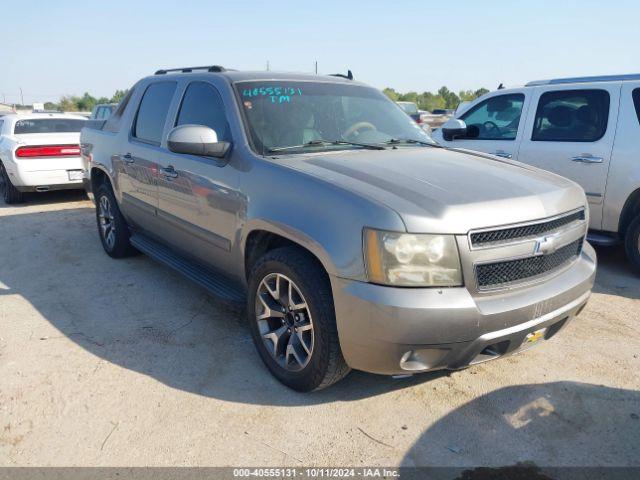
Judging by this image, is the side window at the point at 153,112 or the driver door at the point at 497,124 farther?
the driver door at the point at 497,124

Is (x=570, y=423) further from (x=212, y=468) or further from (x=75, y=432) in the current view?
(x=75, y=432)

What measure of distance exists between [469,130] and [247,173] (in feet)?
13.0

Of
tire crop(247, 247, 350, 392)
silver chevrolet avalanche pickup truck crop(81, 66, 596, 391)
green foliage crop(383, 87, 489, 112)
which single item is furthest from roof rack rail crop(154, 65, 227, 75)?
green foliage crop(383, 87, 489, 112)

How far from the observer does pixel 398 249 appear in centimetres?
242

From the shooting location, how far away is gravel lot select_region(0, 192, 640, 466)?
100 inches

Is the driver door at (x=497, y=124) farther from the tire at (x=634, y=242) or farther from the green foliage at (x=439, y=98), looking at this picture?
the green foliage at (x=439, y=98)

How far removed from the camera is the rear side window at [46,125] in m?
8.98

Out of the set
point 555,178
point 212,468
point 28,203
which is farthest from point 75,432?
point 28,203

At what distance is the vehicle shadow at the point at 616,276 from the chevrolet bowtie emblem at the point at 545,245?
90.3 inches

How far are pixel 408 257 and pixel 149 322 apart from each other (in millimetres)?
2411

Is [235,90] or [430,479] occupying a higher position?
[235,90]

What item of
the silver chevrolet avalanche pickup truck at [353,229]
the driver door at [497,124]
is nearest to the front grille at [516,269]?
the silver chevrolet avalanche pickup truck at [353,229]

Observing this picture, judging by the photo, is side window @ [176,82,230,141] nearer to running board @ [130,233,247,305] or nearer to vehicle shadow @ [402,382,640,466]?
running board @ [130,233,247,305]

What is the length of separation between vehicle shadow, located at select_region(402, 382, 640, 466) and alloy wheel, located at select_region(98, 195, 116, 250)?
4.11 m
